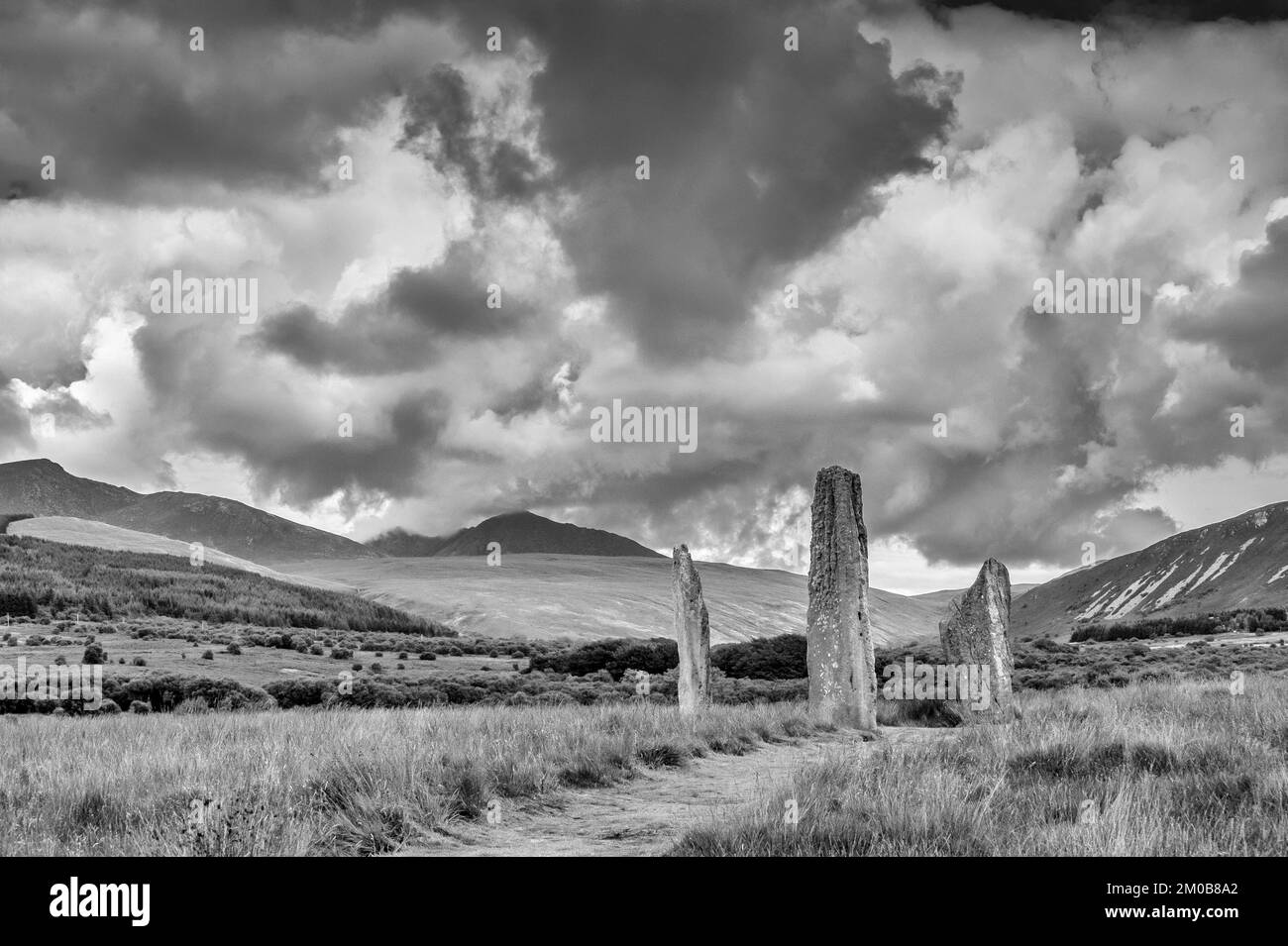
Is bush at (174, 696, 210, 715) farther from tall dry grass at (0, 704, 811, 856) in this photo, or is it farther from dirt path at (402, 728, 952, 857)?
dirt path at (402, 728, 952, 857)

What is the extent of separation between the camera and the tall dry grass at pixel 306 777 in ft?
22.8

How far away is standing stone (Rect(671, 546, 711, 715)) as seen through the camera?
20500 mm

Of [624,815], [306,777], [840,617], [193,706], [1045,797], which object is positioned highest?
[840,617]

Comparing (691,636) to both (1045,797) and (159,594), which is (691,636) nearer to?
(1045,797)

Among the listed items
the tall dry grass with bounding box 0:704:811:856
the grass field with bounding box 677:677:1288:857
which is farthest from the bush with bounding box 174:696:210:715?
the grass field with bounding box 677:677:1288:857

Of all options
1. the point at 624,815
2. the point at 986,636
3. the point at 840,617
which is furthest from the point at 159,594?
the point at 624,815

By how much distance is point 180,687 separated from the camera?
29.3 meters

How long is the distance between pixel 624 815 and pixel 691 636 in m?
12.2

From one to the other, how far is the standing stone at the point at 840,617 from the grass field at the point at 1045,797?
5.46m

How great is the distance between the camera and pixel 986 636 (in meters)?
21.0
